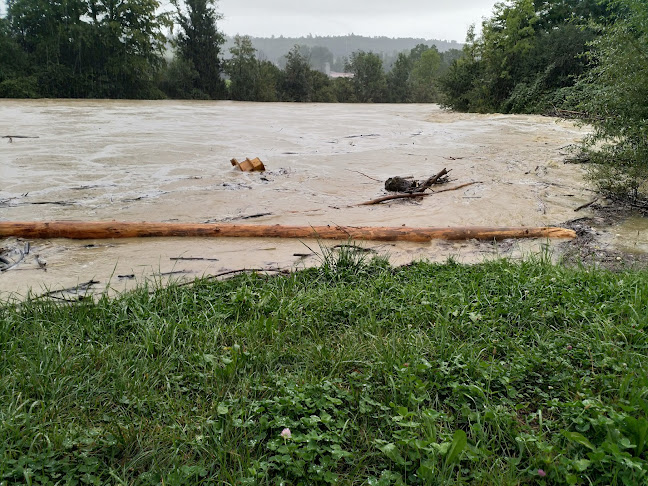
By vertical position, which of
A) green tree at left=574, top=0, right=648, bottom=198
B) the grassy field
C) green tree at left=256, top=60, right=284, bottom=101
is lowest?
the grassy field

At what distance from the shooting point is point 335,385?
287cm

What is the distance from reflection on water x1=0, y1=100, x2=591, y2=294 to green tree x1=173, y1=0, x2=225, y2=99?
31.8 metres

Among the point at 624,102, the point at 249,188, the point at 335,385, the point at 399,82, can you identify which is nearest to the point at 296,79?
the point at 399,82

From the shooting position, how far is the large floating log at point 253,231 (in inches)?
231

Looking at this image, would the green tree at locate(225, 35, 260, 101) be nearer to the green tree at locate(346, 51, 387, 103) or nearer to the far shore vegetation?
the green tree at locate(346, 51, 387, 103)

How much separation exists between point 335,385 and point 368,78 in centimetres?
5676

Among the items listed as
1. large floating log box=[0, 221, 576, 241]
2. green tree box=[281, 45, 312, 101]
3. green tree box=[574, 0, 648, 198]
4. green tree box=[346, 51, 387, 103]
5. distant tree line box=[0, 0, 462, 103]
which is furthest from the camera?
green tree box=[346, 51, 387, 103]

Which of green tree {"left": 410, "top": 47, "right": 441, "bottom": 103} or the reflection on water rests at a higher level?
green tree {"left": 410, "top": 47, "right": 441, "bottom": 103}

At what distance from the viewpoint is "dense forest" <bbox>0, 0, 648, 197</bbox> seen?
6.92 meters

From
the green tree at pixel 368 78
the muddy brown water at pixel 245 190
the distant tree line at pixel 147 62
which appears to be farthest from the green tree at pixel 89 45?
the muddy brown water at pixel 245 190

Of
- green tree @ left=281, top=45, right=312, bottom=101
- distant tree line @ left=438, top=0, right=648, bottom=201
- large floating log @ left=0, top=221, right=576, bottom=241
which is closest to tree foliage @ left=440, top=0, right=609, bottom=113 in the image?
distant tree line @ left=438, top=0, right=648, bottom=201

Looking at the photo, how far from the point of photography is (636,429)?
2.27 m

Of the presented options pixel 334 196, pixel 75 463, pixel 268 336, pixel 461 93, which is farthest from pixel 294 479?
pixel 461 93

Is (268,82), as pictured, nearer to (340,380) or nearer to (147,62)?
(147,62)
